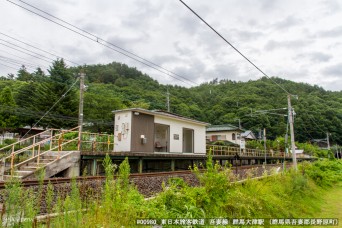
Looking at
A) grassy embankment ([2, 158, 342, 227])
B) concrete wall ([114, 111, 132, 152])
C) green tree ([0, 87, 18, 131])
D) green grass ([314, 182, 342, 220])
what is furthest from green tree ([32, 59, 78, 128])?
green grass ([314, 182, 342, 220])

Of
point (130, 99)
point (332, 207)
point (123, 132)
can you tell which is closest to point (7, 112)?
point (130, 99)

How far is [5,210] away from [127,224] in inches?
55.6

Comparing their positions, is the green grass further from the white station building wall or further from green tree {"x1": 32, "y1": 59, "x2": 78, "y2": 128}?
green tree {"x1": 32, "y1": 59, "x2": 78, "y2": 128}

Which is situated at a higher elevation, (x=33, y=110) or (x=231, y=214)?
(x=33, y=110)

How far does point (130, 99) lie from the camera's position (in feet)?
119

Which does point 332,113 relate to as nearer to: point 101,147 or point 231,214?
point 101,147

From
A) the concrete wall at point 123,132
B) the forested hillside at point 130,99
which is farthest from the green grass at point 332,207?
the forested hillside at point 130,99

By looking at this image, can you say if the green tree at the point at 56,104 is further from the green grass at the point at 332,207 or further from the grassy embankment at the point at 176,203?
the green grass at the point at 332,207

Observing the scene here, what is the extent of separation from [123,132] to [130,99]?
2314 cm

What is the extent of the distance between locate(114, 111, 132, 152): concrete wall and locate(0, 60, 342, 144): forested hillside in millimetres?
14734

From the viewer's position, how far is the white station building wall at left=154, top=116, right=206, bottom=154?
51.1 feet

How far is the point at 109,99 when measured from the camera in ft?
106

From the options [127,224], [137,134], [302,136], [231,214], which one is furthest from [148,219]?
[302,136]

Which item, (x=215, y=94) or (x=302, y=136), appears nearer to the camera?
(x=215, y=94)
